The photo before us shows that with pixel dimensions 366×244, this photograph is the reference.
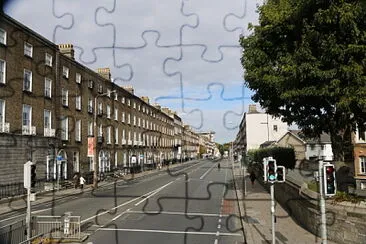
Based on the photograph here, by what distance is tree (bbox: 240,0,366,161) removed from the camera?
65.4 ft

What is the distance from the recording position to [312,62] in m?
→ 21.0

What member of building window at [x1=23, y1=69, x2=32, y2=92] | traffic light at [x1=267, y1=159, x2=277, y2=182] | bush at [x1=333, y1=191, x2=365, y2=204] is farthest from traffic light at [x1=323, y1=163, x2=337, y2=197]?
building window at [x1=23, y1=69, x2=32, y2=92]

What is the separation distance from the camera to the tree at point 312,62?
19.9m

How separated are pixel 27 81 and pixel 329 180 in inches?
1381

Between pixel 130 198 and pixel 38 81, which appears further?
pixel 38 81

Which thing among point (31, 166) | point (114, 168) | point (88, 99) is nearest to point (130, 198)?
point (31, 166)

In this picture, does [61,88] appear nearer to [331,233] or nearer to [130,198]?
[130,198]

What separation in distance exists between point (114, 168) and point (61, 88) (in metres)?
21.4

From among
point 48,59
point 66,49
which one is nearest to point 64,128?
point 66,49

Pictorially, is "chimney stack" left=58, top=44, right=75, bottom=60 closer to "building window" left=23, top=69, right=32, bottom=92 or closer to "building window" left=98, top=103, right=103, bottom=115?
"building window" left=23, top=69, right=32, bottom=92

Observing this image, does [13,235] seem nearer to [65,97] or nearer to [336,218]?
[336,218]

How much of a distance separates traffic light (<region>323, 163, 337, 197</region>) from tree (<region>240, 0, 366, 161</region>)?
8.29 m

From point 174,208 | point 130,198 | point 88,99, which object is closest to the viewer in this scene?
point 174,208

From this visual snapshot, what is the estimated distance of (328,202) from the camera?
1894cm
